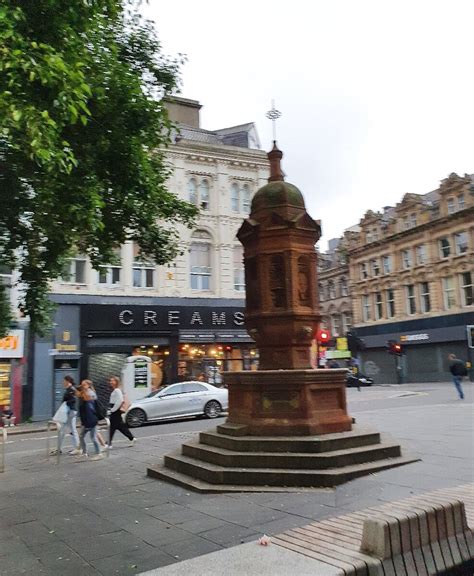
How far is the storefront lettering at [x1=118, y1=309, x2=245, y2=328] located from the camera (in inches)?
1032

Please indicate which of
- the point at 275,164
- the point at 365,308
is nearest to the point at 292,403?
the point at 275,164

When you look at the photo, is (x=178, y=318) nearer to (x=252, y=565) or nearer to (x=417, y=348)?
(x=252, y=565)

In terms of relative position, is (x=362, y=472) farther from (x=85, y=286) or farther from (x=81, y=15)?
(x=85, y=286)

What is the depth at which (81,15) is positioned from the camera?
6.89 meters

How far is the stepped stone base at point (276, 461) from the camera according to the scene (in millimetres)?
7277

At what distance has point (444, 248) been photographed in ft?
141

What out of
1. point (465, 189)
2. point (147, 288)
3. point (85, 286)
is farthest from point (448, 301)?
point (85, 286)

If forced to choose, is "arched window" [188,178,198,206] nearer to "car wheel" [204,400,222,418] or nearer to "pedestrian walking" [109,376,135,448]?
"car wheel" [204,400,222,418]

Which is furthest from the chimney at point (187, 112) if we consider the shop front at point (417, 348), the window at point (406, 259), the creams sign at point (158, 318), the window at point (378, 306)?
the window at point (378, 306)

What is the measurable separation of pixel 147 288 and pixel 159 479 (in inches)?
770

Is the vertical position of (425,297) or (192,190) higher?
(192,190)

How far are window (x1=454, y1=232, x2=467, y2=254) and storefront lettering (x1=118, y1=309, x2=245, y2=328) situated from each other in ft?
70.7

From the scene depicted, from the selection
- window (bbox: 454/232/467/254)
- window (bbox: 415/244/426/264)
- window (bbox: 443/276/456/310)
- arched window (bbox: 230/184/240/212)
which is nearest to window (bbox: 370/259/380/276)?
window (bbox: 415/244/426/264)

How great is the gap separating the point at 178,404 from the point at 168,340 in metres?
8.45
